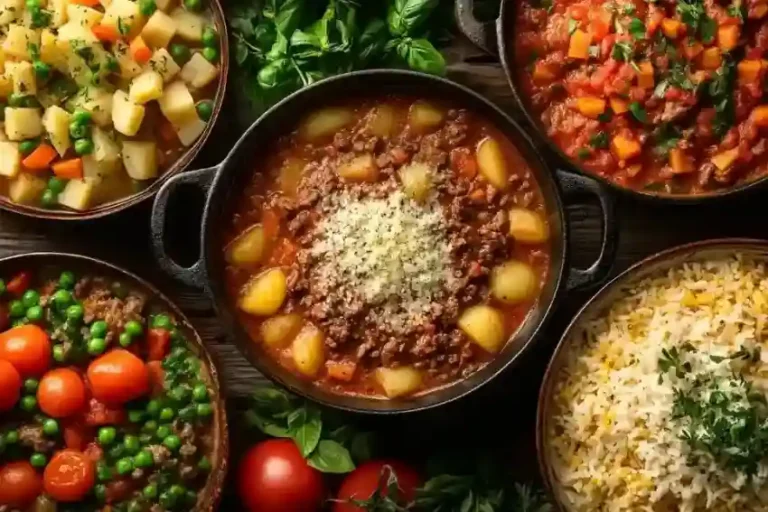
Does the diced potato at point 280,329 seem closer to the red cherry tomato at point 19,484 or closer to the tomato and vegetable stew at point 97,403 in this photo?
the tomato and vegetable stew at point 97,403

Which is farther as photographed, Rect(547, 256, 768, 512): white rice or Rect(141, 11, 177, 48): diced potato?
Rect(141, 11, 177, 48): diced potato

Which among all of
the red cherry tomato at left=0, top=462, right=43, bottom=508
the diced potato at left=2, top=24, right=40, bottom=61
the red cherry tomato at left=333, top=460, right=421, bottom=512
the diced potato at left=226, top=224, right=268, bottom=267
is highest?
the diced potato at left=2, top=24, right=40, bottom=61

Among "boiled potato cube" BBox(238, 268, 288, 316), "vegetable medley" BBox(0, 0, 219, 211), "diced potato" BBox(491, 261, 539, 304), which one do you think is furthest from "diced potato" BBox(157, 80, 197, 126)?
"diced potato" BBox(491, 261, 539, 304)

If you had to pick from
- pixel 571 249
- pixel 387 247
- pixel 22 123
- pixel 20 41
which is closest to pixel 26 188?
pixel 22 123

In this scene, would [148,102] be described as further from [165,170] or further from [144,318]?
[144,318]

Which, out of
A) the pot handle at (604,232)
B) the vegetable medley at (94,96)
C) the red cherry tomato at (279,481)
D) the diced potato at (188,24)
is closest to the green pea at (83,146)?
the vegetable medley at (94,96)

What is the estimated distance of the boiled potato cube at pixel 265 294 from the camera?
390 centimetres

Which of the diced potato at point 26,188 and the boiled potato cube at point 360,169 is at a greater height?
the boiled potato cube at point 360,169

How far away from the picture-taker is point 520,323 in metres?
3.89

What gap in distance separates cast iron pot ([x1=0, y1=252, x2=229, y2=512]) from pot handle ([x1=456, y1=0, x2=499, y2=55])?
1.39 metres

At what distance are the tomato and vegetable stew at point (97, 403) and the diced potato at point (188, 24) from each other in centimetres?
93

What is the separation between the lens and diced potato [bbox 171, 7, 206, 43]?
4129 millimetres

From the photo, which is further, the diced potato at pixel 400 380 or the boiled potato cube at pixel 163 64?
the boiled potato cube at pixel 163 64

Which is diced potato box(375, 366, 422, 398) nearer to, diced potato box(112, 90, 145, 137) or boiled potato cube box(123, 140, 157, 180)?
boiled potato cube box(123, 140, 157, 180)
